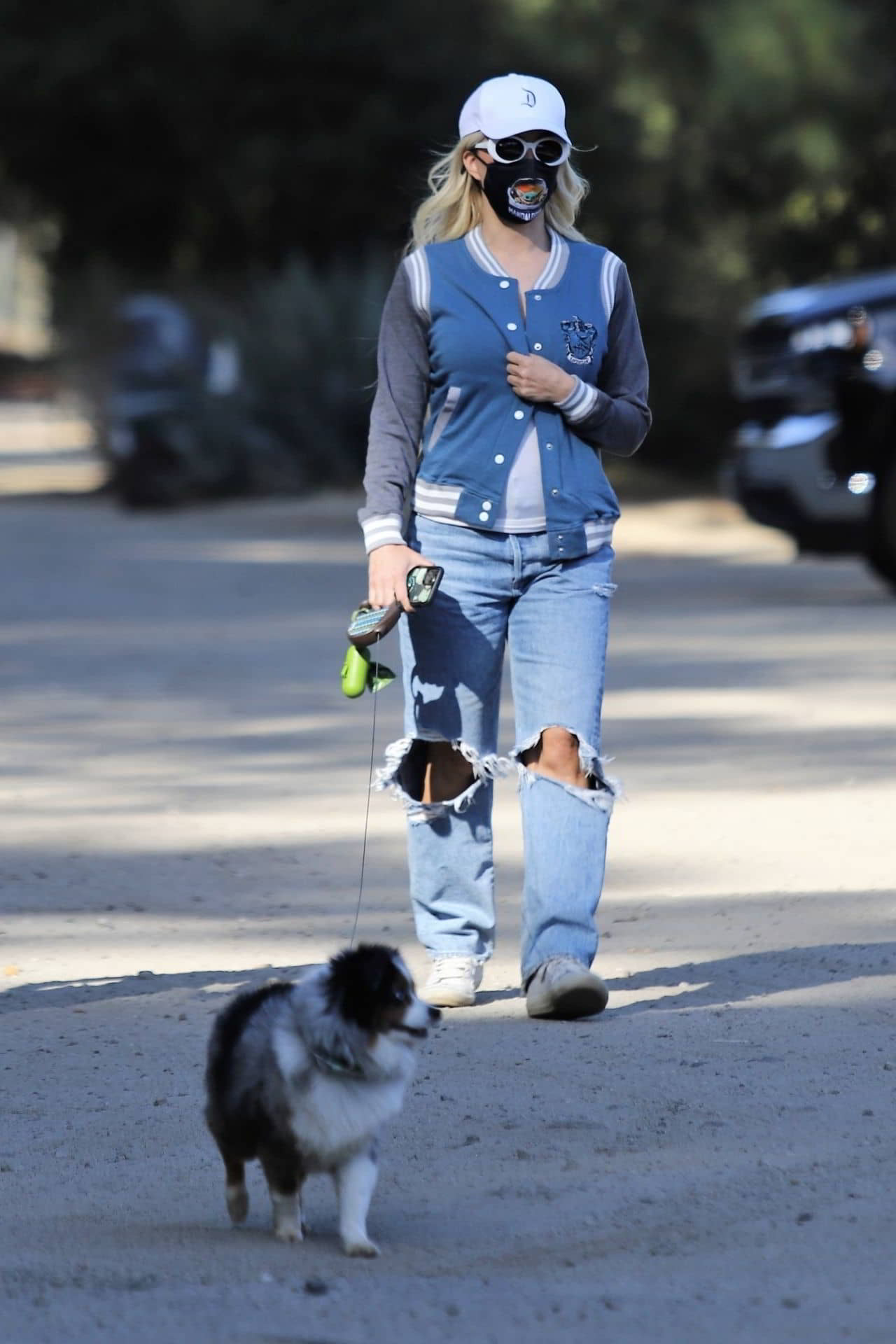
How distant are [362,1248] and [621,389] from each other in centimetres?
219

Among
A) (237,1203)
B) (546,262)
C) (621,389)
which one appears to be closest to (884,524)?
(621,389)

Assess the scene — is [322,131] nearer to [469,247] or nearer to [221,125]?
[221,125]

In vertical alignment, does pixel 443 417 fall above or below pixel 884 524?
above

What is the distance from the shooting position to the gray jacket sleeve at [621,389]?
5105 millimetres

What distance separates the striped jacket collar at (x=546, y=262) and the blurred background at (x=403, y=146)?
20.7 m

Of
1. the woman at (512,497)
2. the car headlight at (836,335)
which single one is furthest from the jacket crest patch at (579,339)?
the car headlight at (836,335)

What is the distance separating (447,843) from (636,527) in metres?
16.6

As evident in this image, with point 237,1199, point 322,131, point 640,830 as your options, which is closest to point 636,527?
point 322,131

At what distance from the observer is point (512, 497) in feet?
16.6

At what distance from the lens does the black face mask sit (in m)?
5.04

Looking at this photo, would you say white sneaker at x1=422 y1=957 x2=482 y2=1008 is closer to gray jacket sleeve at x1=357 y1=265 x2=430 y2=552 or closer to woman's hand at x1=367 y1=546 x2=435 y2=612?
woman's hand at x1=367 y1=546 x2=435 y2=612

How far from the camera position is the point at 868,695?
1044 cm

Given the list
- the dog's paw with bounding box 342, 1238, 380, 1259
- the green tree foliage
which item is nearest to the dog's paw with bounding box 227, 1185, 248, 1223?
the dog's paw with bounding box 342, 1238, 380, 1259

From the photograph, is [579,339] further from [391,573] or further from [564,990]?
[564,990]
